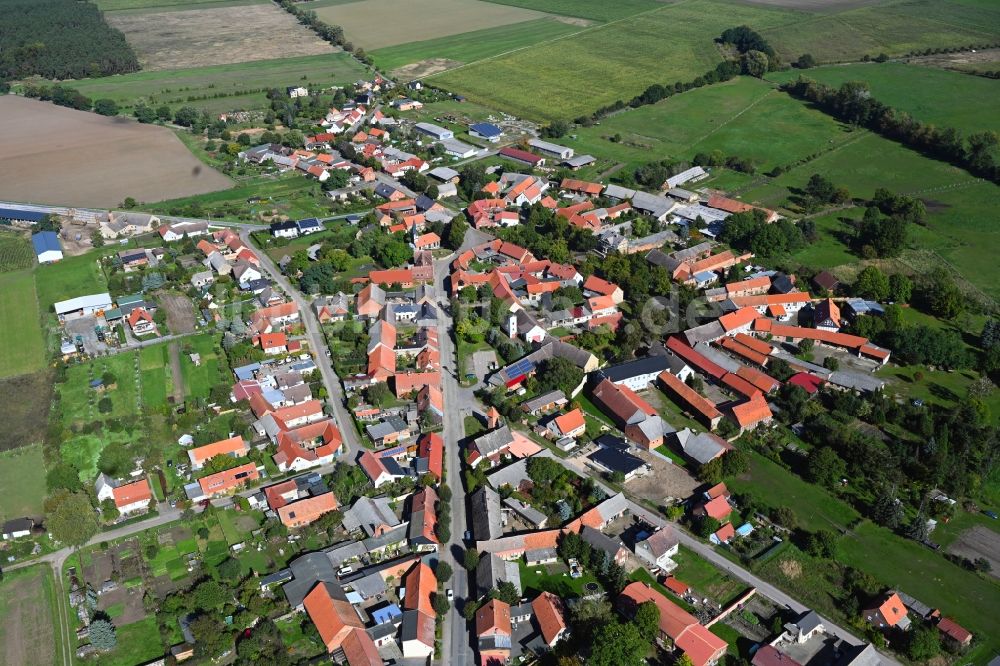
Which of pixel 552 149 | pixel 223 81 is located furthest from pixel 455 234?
pixel 223 81

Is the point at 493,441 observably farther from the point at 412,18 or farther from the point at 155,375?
the point at 412,18

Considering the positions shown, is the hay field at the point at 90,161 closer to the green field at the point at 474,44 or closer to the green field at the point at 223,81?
the green field at the point at 223,81

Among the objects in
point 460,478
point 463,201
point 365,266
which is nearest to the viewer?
point 460,478

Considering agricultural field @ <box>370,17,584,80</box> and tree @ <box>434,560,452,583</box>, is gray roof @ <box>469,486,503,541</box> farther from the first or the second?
agricultural field @ <box>370,17,584,80</box>

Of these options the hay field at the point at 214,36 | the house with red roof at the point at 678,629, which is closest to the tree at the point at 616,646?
the house with red roof at the point at 678,629

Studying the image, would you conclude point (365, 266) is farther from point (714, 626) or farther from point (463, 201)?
point (714, 626)

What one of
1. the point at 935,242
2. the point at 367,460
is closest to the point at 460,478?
the point at 367,460

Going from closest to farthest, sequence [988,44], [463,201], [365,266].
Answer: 1. [365,266]
2. [463,201]
3. [988,44]
